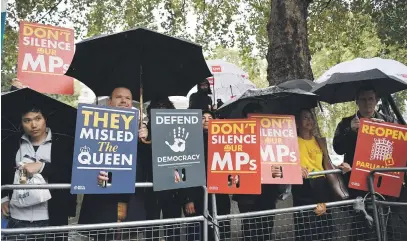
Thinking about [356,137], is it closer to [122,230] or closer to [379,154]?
[379,154]

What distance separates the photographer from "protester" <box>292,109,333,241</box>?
4.17m

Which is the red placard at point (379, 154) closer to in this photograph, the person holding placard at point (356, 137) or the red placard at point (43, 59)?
the person holding placard at point (356, 137)

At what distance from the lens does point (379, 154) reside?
4.21m

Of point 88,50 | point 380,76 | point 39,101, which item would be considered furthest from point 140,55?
point 380,76

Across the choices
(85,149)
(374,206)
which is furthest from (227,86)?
(85,149)

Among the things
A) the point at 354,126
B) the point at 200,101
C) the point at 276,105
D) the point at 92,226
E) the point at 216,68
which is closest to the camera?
the point at 92,226

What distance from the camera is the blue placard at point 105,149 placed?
10.9 ft

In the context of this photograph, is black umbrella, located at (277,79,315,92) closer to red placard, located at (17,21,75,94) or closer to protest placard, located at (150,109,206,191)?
protest placard, located at (150,109,206,191)

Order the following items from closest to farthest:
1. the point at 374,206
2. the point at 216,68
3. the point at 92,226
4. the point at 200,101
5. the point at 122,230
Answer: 1. the point at 92,226
2. the point at 122,230
3. the point at 374,206
4. the point at 200,101
5. the point at 216,68

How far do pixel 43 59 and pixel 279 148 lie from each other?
2.88m

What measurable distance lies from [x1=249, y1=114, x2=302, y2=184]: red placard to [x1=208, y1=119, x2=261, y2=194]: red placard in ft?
0.58

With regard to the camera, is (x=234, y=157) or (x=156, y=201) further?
(x=156, y=201)

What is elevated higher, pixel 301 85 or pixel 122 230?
pixel 301 85

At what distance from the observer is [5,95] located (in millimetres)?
3416
